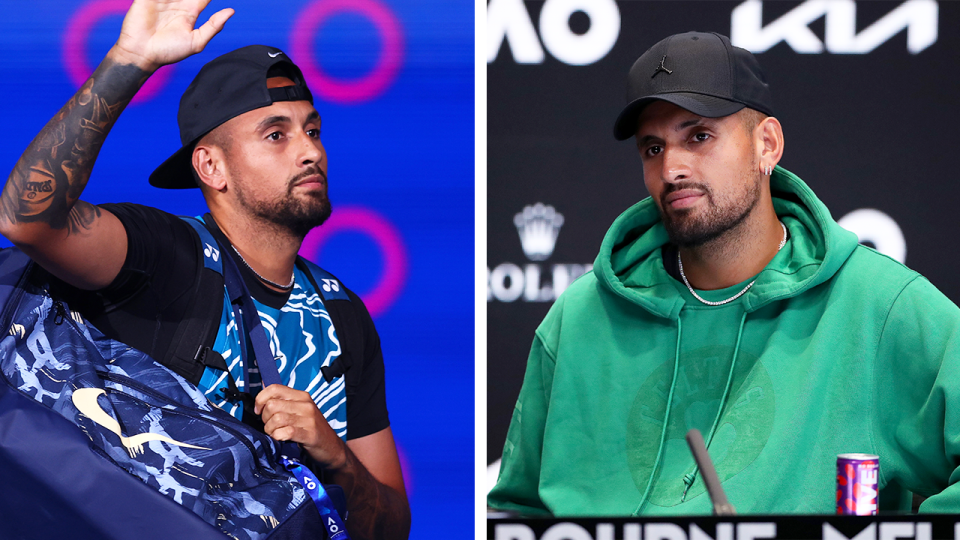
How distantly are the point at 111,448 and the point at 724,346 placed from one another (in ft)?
3.64

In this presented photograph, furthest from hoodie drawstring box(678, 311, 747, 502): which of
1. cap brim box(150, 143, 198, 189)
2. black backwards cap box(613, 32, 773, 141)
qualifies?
cap brim box(150, 143, 198, 189)

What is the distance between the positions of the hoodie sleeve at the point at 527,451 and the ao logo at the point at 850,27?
107 cm

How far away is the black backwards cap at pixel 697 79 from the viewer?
1.57 meters

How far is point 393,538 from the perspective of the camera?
1.38 meters

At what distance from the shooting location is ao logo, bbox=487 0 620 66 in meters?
2.16

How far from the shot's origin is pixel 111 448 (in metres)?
1.14

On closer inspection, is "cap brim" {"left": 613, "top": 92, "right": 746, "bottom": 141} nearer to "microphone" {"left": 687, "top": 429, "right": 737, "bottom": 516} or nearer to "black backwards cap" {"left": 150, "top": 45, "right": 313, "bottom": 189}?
"black backwards cap" {"left": 150, "top": 45, "right": 313, "bottom": 189}

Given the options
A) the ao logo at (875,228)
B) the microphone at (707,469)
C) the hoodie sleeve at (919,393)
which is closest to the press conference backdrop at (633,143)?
the ao logo at (875,228)

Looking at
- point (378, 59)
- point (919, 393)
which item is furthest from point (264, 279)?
point (919, 393)

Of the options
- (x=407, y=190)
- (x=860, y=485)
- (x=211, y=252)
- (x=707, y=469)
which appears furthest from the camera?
(x=407, y=190)

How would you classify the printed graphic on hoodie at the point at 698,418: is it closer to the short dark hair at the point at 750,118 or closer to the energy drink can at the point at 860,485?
the energy drink can at the point at 860,485

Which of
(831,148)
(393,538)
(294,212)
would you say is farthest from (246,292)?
(831,148)

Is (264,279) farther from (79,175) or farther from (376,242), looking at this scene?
(79,175)

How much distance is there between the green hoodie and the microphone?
523mm
